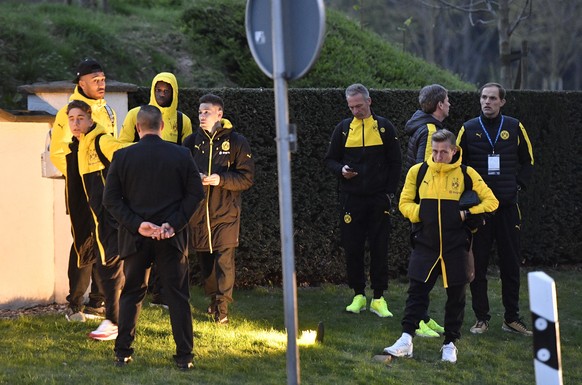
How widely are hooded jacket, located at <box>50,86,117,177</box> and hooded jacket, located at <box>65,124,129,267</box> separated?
101 millimetres

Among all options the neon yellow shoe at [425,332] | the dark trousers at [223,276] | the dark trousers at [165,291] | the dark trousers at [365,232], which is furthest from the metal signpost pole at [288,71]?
the dark trousers at [365,232]

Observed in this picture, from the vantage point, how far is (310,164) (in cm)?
1189

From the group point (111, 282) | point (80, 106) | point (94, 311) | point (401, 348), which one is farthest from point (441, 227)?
point (94, 311)

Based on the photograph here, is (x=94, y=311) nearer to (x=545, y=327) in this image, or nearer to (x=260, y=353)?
(x=260, y=353)

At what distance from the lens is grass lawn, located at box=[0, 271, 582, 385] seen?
7.56 metres

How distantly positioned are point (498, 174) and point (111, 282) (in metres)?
3.60

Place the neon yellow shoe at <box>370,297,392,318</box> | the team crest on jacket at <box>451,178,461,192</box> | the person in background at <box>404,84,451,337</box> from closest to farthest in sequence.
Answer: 1. the team crest on jacket at <box>451,178,461,192</box>
2. the person in background at <box>404,84,451,337</box>
3. the neon yellow shoe at <box>370,297,392,318</box>

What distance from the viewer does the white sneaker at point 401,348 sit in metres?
8.40

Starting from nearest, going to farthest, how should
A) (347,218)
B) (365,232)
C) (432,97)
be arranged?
(432,97) < (347,218) < (365,232)

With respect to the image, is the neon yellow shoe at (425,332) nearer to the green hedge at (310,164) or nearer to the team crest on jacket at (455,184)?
the team crest on jacket at (455,184)

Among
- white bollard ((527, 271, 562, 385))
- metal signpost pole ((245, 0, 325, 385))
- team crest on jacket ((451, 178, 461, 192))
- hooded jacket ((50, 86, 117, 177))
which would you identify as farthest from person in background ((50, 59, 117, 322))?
white bollard ((527, 271, 562, 385))

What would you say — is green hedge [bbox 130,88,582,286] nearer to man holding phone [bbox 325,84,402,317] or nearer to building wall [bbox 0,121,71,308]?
building wall [bbox 0,121,71,308]

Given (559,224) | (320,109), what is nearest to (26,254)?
(320,109)

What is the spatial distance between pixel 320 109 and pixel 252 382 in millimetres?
4964
